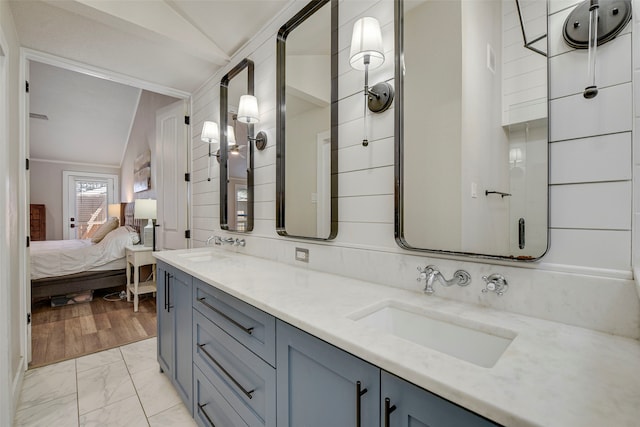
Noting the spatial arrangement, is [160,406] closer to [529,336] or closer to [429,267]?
[429,267]

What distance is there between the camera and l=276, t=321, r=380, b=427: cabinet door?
2.30 ft

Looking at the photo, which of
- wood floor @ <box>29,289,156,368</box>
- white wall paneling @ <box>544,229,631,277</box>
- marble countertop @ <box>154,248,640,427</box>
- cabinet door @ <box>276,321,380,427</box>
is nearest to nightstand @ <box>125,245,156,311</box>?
wood floor @ <box>29,289,156,368</box>

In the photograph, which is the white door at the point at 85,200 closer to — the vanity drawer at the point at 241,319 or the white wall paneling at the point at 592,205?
the vanity drawer at the point at 241,319

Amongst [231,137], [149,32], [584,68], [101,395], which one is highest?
[149,32]

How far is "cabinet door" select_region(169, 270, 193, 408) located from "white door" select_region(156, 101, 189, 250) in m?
1.45

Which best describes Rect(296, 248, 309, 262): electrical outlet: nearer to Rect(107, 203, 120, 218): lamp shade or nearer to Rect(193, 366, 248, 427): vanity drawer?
Rect(193, 366, 248, 427): vanity drawer

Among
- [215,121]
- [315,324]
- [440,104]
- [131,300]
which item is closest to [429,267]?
[315,324]

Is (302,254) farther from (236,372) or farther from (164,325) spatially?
(164,325)

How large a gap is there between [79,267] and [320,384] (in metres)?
4.24

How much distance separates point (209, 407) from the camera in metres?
1.46

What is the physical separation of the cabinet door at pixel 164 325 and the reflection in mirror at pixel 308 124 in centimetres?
91

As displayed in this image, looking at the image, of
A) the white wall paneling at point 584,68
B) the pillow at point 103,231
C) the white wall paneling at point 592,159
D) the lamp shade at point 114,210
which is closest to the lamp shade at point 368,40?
the white wall paneling at point 584,68

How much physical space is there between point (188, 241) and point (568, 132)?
323 centimetres

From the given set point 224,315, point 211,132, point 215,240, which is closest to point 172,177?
point 211,132
